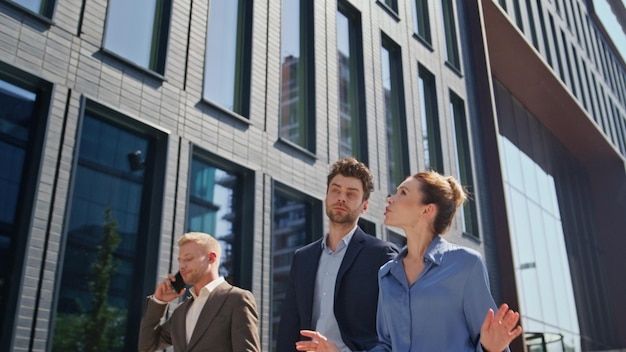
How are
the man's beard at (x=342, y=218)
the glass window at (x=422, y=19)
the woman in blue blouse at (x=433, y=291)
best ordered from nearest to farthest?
1. the woman in blue blouse at (x=433, y=291)
2. the man's beard at (x=342, y=218)
3. the glass window at (x=422, y=19)

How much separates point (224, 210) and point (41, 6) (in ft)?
10.9

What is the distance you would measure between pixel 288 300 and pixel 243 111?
5462 millimetres

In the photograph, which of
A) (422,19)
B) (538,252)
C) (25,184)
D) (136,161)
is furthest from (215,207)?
(538,252)

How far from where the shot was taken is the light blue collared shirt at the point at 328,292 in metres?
3.41

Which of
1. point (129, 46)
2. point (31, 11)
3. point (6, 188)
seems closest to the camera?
point (6, 188)

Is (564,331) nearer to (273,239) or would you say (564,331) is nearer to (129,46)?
(273,239)

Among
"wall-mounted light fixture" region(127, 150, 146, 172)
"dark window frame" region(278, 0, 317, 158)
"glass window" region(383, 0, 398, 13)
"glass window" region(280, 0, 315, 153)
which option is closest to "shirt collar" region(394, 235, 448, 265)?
"wall-mounted light fixture" region(127, 150, 146, 172)

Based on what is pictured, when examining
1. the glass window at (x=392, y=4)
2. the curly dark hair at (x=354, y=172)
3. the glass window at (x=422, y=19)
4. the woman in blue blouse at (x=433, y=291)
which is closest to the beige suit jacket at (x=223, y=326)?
the curly dark hair at (x=354, y=172)

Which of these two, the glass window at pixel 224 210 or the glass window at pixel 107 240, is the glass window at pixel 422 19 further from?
the glass window at pixel 107 240

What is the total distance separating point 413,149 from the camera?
1321 centimetres

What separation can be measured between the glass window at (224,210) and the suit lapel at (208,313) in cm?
350

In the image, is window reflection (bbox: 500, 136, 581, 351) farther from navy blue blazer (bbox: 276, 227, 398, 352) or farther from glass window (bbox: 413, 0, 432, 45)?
navy blue blazer (bbox: 276, 227, 398, 352)

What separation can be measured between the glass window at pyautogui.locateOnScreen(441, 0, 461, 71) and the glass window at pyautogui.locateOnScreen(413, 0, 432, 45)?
4.17 feet

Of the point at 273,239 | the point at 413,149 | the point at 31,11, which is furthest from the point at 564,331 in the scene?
the point at 31,11
